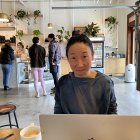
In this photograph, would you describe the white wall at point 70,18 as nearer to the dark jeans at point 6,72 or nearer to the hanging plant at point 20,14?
the hanging plant at point 20,14

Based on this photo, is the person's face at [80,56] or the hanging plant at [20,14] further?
the hanging plant at [20,14]

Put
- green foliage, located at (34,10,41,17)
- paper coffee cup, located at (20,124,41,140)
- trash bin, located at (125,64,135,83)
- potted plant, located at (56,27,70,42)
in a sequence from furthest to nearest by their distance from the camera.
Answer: potted plant, located at (56,27,70,42) < green foliage, located at (34,10,41,17) < trash bin, located at (125,64,135,83) < paper coffee cup, located at (20,124,41,140)

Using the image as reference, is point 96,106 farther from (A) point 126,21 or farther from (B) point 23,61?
(A) point 126,21

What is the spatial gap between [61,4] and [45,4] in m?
0.78

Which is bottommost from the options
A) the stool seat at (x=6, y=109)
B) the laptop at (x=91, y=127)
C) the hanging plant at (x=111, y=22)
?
the stool seat at (x=6, y=109)

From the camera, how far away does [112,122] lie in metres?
0.82

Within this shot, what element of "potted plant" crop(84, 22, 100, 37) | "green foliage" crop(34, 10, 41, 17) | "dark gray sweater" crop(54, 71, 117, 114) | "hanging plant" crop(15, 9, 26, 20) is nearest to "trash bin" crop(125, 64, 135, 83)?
"potted plant" crop(84, 22, 100, 37)

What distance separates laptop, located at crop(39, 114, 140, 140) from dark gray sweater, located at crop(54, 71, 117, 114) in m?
0.36

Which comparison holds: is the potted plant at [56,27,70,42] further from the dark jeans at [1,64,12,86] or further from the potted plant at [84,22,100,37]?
the dark jeans at [1,64,12,86]

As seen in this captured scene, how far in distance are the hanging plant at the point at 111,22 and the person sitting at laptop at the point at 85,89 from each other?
9134 mm

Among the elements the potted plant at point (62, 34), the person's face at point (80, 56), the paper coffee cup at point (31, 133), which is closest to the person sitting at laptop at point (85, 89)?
the person's face at point (80, 56)

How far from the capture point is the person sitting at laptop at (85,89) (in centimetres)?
117

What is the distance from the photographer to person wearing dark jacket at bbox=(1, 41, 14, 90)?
20.7 feet

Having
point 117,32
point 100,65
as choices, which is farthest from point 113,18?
point 100,65
